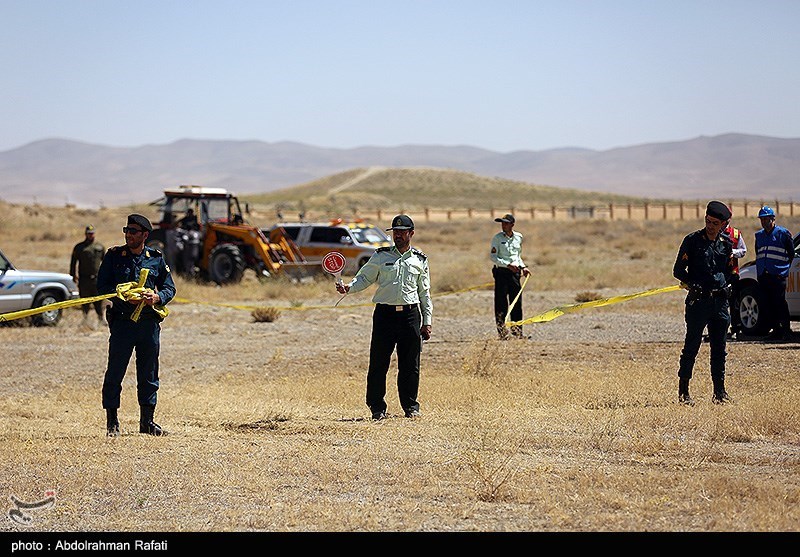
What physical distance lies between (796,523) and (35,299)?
1550 cm

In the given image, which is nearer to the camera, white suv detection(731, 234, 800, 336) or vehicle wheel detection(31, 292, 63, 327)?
white suv detection(731, 234, 800, 336)

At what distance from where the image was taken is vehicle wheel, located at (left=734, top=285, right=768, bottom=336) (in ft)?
52.3

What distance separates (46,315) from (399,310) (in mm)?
11143

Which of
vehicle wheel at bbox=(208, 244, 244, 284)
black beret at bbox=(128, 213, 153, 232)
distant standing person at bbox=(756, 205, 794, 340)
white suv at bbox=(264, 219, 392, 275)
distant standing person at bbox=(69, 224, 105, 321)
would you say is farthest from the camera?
white suv at bbox=(264, 219, 392, 275)

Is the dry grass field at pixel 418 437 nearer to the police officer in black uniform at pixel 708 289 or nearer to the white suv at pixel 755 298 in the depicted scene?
the police officer in black uniform at pixel 708 289

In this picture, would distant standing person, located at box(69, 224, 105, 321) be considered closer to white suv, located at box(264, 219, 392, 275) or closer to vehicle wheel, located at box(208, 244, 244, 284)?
vehicle wheel, located at box(208, 244, 244, 284)

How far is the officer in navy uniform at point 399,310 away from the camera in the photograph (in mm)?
10367

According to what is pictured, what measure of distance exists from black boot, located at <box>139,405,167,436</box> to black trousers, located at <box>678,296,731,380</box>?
4.71 metres

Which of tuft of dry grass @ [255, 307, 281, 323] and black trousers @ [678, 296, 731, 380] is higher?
black trousers @ [678, 296, 731, 380]

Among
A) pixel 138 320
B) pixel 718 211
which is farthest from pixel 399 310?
pixel 718 211

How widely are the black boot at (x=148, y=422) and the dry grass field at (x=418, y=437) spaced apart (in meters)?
0.20

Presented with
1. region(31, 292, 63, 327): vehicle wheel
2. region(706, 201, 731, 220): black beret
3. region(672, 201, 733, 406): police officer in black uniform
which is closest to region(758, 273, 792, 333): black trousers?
region(672, 201, 733, 406): police officer in black uniform

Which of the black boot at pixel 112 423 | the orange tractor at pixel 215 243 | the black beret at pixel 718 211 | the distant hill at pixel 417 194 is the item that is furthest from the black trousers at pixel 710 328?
the distant hill at pixel 417 194
